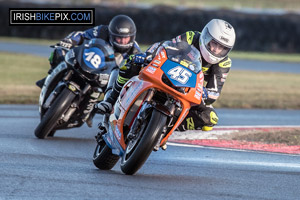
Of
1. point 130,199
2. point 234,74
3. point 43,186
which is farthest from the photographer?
point 234,74

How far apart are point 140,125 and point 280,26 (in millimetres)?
23234

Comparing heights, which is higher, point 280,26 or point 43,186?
point 43,186

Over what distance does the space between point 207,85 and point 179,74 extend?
0.96 meters

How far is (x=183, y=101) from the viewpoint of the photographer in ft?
19.9

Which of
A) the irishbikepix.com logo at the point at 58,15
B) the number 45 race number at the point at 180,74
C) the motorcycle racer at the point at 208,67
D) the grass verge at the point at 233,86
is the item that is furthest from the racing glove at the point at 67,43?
the irishbikepix.com logo at the point at 58,15

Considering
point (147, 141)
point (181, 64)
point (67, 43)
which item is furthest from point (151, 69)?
point (67, 43)

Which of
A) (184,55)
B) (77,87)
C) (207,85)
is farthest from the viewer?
(77,87)

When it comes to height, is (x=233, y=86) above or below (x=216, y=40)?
below

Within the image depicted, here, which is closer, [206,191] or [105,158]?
[206,191]

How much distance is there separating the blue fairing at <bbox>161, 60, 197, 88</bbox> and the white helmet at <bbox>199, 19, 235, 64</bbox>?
2.59ft

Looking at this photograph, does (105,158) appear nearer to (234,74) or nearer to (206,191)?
(206,191)

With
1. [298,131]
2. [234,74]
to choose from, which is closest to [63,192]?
[298,131]

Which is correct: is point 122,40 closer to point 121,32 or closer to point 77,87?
point 121,32

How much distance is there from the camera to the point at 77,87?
28.9 ft
